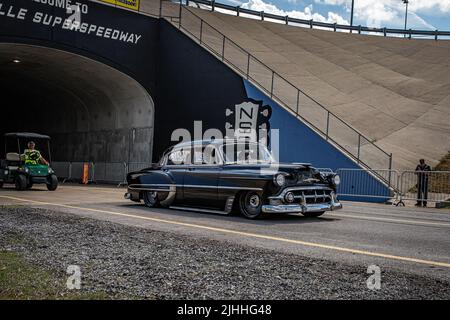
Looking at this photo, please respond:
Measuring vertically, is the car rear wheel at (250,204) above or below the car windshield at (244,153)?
below

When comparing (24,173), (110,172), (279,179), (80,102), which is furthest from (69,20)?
(279,179)

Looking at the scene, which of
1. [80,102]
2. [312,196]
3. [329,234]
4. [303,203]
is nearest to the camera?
[329,234]

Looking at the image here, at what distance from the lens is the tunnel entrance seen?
24516 mm

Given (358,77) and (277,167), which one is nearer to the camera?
(277,167)

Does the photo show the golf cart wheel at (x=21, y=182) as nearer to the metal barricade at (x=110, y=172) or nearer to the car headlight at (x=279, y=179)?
the metal barricade at (x=110, y=172)

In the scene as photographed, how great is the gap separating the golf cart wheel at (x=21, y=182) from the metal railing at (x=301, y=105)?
1044 cm

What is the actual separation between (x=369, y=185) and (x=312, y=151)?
2.85 meters

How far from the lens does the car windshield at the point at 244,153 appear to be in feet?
34.0

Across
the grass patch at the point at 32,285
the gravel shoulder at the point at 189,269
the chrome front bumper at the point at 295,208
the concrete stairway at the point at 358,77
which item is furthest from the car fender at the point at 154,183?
the concrete stairway at the point at 358,77

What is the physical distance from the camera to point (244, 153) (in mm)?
10516

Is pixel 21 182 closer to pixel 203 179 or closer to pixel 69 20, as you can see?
pixel 69 20

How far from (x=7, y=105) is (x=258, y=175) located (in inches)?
1347

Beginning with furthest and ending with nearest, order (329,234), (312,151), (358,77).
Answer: (358,77) → (312,151) → (329,234)
